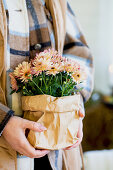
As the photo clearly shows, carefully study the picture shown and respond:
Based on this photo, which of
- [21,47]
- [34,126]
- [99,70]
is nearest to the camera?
[34,126]

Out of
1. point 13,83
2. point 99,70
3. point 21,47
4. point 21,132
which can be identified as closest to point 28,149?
point 21,132

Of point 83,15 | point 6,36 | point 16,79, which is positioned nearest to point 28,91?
point 16,79

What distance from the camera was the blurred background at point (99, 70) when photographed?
7.02 feet

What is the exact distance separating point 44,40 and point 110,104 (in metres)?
1.74

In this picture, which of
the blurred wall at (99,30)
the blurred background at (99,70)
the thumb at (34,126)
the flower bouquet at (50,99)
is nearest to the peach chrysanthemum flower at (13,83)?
the flower bouquet at (50,99)

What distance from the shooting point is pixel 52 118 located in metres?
0.53

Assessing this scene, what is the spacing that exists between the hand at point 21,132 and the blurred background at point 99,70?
1535 millimetres

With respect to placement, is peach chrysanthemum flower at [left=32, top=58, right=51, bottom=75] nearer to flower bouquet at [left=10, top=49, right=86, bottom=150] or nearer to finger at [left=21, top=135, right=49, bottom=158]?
flower bouquet at [left=10, top=49, right=86, bottom=150]

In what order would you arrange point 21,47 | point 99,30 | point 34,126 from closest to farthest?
point 34,126 → point 21,47 → point 99,30

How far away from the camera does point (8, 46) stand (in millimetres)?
594

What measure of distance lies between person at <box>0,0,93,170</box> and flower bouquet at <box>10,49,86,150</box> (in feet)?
0.09

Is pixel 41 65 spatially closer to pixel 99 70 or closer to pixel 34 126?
pixel 34 126

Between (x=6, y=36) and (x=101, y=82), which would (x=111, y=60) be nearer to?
Result: (x=101, y=82)

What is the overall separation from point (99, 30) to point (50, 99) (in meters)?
2.31
